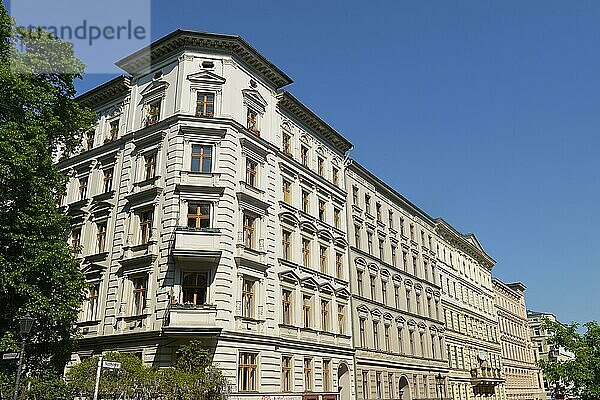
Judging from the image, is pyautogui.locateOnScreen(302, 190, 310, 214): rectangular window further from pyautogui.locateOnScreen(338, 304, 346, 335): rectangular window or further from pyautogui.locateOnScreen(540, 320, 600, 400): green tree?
pyautogui.locateOnScreen(540, 320, 600, 400): green tree

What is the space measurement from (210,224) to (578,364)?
861 inches

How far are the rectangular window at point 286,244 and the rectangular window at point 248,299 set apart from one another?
4.03m

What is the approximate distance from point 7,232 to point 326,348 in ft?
65.4

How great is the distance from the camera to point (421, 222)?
57.6 metres

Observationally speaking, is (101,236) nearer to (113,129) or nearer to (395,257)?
(113,129)

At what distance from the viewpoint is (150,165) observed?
30859 millimetres

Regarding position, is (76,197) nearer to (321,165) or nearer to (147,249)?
(147,249)

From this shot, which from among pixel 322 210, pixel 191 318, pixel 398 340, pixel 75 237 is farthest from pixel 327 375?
pixel 75 237

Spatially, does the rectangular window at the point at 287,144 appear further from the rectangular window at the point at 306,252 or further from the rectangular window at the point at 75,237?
the rectangular window at the point at 75,237

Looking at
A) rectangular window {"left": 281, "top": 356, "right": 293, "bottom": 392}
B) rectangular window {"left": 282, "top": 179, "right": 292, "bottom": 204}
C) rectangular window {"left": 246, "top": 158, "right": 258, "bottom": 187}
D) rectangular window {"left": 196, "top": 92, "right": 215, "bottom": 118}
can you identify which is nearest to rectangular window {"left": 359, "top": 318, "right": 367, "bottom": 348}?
rectangular window {"left": 281, "top": 356, "right": 293, "bottom": 392}

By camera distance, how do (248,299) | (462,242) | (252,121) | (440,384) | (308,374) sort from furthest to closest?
(462,242)
(440,384)
(252,121)
(308,374)
(248,299)

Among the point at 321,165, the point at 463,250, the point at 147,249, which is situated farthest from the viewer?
the point at 463,250

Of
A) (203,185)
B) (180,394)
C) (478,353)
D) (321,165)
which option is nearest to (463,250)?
(478,353)

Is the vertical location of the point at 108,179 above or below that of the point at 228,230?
above
